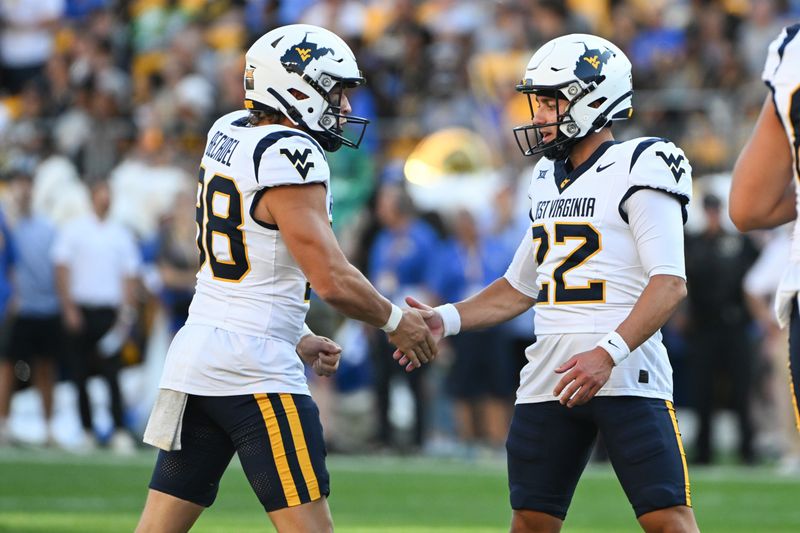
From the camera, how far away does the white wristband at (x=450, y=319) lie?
572 centimetres

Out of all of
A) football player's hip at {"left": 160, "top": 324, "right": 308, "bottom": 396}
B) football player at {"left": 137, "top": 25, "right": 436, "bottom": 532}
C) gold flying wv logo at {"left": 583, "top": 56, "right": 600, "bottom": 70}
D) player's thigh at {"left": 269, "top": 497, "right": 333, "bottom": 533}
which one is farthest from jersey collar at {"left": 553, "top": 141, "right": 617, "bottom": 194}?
player's thigh at {"left": 269, "top": 497, "right": 333, "bottom": 533}

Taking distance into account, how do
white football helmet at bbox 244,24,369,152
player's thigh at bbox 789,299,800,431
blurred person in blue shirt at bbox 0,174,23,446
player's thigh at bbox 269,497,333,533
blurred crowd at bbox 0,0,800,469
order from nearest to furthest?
player's thigh at bbox 789,299,800,431 < player's thigh at bbox 269,497,333,533 < white football helmet at bbox 244,24,369,152 < blurred crowd at bbox 0,0,800,469 < blurred person in blue shirt at bbox 0,174,23,446

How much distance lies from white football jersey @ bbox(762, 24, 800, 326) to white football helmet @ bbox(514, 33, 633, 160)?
1.30 meters

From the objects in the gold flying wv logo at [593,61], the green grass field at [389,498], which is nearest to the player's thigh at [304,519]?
the gold flying wv logo at [593,61]

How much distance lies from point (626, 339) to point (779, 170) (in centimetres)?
111

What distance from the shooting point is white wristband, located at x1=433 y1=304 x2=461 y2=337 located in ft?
18.8

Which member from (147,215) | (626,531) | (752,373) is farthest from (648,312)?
(147,215)

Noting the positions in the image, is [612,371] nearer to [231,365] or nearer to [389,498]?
[231,365]

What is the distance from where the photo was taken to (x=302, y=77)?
516 centimetres

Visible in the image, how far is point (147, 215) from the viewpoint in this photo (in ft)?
51.1

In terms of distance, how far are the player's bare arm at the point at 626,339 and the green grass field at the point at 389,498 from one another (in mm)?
3918

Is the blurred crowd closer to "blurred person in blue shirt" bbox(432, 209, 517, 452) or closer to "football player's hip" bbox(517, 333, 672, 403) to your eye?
"blurred person in blue shirt" bbox(432, 209, 517, 452)

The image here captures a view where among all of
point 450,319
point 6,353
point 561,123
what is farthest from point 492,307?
point 6,353

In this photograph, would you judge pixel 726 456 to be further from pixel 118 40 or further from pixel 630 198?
pixel 118 40
